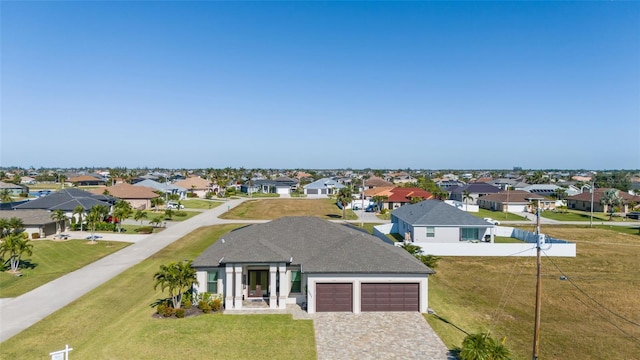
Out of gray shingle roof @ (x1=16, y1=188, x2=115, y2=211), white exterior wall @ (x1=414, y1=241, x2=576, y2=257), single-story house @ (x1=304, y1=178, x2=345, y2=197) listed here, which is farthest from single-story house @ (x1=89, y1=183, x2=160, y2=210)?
white exterior wall @ (x1=414, y1=241, x2=576, y2=257)

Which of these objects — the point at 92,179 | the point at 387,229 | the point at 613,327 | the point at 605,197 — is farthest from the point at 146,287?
the point at 92,179

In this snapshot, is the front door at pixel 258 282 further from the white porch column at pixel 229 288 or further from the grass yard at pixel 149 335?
the grass yard at pixel 149 335

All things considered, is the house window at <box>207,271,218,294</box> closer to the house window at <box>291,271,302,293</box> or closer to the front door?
the front door

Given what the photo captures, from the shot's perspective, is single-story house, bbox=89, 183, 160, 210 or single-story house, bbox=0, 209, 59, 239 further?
single-story house, bbox=89, 183, 160, 210

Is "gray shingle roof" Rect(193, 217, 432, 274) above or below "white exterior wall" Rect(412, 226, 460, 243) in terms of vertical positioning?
above

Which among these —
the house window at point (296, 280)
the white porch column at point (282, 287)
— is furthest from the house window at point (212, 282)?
the house window at point (296, 280)

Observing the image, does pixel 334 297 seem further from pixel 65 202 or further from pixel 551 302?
pixel 65 202

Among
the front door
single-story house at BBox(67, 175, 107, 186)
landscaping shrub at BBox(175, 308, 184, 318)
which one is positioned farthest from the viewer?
single-story house at BBox(67, 175, 107, 186)

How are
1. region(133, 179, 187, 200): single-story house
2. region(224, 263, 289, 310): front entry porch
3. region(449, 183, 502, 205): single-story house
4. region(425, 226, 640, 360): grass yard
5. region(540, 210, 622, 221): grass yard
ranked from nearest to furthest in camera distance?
region(425, 226, 640, 360): grass yard, region(224, 263, 289, 310): front entry porch, region(540, 210, 622, 221): grass yard, region(449, 183, 502, 205): single-story house, region(133, 179, 187, 200): single-story house
